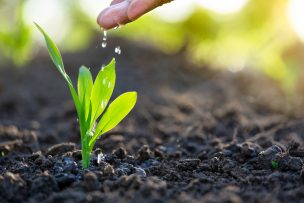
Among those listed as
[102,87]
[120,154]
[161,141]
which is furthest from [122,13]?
[161,141]

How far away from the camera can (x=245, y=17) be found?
35.6 feet

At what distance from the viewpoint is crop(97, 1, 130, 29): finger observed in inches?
91.4

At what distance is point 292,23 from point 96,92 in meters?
8.68

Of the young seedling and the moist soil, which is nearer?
the moist soil

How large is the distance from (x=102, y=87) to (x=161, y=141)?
1067 mm

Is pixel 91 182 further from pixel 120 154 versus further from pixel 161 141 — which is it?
pixel 161 141

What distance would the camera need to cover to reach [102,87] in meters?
2.12

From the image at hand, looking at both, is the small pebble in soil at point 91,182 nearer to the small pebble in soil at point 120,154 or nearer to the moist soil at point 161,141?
the moist soil at point 161,141

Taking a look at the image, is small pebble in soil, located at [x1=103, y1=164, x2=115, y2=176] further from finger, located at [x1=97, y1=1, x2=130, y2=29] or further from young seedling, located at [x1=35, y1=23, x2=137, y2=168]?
finger, located at [x1=97, y1=1, x2=130, y2=29]

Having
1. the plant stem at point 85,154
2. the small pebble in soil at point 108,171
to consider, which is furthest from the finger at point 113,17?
the small pebble in soil at point 108,171

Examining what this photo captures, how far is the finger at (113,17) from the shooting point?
232 centimetres

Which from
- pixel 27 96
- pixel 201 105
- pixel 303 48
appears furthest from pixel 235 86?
pixel 303 48

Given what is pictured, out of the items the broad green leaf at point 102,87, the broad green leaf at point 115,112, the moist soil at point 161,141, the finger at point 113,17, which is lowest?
the moist soil at point 161,141

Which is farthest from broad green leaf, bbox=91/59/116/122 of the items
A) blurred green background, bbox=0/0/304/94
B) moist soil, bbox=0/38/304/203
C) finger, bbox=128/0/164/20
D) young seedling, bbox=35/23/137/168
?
blurred green background, bbox=0/0/304/94
